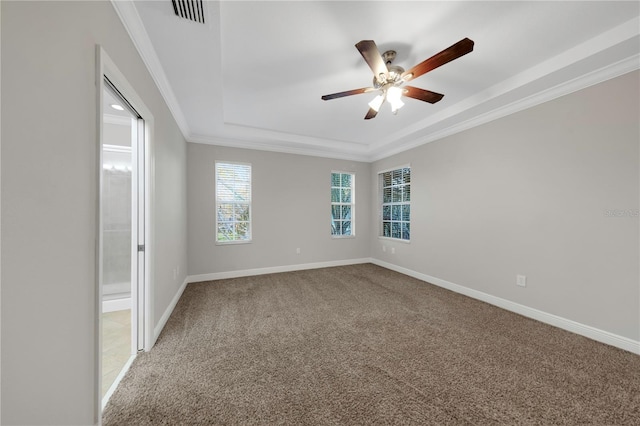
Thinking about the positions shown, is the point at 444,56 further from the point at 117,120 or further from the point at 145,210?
the point at 117,120

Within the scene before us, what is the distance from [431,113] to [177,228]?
394 cm

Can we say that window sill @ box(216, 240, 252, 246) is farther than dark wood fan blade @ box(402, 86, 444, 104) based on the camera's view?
Yes

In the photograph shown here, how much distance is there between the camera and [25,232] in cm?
82

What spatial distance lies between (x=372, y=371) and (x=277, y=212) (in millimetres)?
3347

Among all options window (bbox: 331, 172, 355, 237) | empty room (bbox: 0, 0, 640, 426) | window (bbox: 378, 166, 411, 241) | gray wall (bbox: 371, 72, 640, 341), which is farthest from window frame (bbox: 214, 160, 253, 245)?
gray wall (bbox: 371, 72, 640, 341)

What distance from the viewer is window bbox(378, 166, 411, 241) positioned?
456cm

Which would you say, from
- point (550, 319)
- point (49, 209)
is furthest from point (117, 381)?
point (550, 319)

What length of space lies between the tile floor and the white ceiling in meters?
2.51

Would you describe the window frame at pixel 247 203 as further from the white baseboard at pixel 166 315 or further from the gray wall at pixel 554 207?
the gray wall at pixel 554 207

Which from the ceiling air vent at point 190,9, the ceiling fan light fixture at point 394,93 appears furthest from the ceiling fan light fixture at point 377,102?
the ceiling air vent at point 190,9

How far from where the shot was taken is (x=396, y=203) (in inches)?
191

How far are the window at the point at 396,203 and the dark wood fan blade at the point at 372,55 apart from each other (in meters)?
2.77

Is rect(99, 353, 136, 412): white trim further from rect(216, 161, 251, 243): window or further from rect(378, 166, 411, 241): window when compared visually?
rect(378, 166, 411, 241): window

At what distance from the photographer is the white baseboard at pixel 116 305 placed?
291 cm
